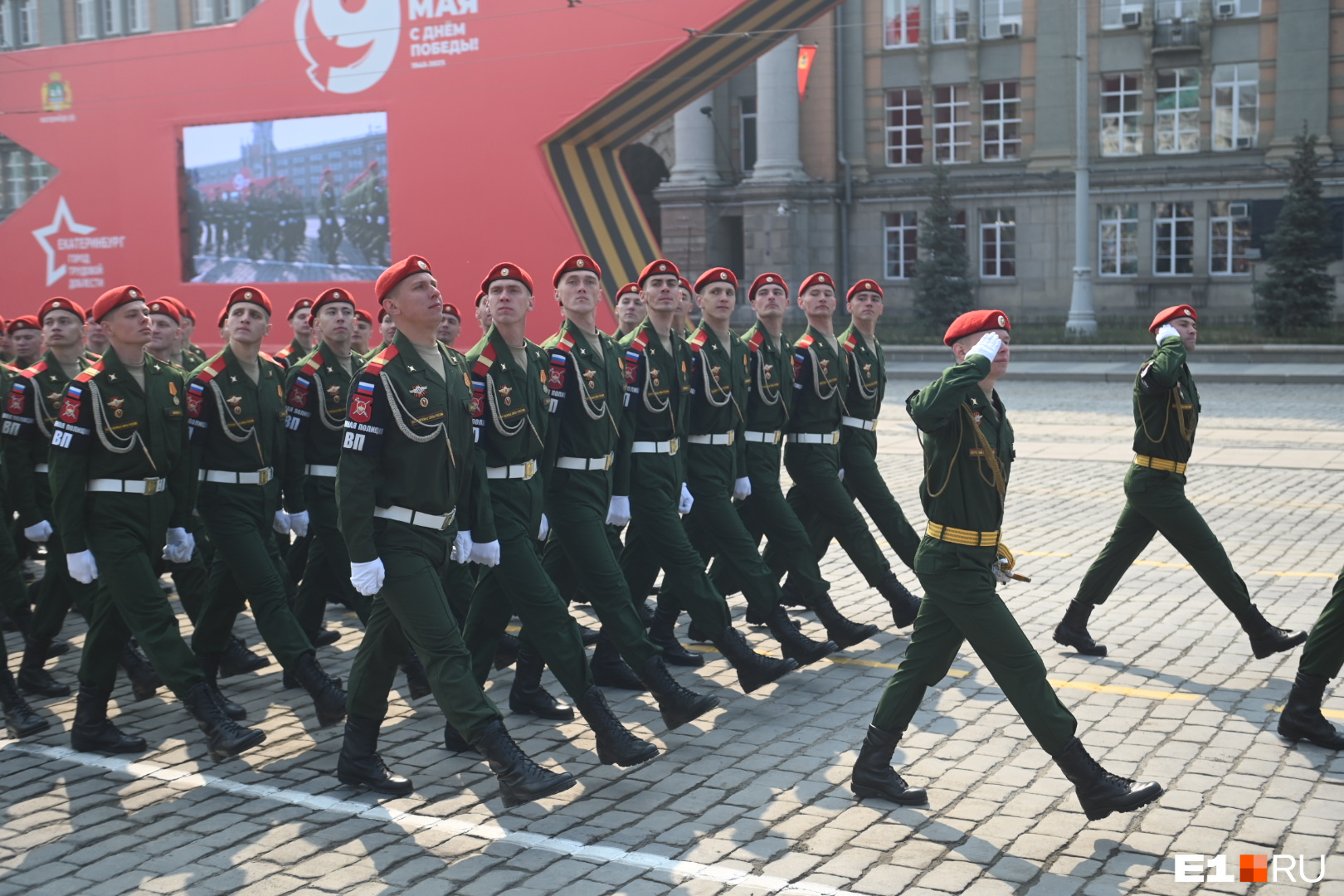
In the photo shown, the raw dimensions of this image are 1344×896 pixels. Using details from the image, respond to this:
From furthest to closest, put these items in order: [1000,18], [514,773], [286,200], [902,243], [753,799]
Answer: [902,243] < [1000,18] < [286,200] < [753,799] < [514,773]

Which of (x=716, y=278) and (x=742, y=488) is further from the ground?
(x=716, y=278)

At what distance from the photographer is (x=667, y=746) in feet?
21.2

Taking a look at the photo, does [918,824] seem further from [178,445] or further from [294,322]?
[294,322]

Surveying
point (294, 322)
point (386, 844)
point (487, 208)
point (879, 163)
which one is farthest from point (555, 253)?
point (879, 163)

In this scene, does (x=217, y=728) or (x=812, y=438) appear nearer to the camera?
(x=217, y=728)

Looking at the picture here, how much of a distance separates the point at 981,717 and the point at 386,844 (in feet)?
9.81

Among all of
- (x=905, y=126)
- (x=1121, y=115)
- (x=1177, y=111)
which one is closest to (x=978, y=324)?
(x=1177, y=111)

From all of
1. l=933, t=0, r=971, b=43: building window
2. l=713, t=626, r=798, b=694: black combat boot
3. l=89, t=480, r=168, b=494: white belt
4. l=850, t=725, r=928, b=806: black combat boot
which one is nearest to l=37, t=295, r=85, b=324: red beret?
l=89, t=480, r=168, b=494: white belt

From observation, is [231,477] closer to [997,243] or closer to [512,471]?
[512,471]

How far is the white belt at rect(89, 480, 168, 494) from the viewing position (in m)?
6.55

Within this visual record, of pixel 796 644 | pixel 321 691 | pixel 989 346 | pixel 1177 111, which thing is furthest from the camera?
pixel 1177 111

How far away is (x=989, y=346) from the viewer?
5473 mm

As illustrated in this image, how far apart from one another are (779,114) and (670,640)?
3541cm

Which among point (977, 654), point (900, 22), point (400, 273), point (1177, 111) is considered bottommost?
point (977, 654)
